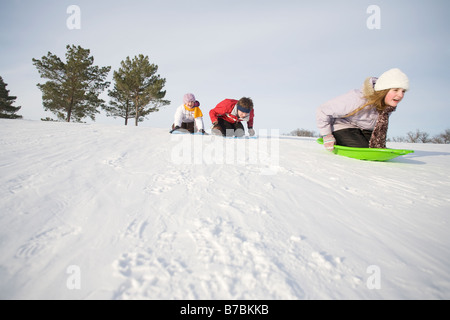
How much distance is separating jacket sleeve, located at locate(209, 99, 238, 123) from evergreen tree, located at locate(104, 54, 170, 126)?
41.5 feet

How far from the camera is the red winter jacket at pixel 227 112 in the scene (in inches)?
176

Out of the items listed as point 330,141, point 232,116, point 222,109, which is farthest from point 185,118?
point 330,141

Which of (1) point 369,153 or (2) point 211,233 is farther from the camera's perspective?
(1) point 369,153

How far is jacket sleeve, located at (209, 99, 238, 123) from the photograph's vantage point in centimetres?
448

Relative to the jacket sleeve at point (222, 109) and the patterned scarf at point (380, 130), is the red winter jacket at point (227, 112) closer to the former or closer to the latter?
the jacket sleeve at point (222, 109)

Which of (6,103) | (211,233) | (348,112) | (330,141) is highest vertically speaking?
(6,103)

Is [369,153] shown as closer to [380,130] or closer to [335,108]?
[380,130]

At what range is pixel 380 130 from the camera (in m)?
2.63

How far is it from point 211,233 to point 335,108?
2425mm

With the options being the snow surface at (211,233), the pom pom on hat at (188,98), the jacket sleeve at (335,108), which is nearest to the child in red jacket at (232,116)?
the pom pom on hat at (188,98)

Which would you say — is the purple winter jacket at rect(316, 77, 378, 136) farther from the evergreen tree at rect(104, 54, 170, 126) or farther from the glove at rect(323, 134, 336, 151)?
the evergreen tree at rect(104, 54, 170, 126)

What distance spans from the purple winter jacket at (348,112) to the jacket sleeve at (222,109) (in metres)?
2.13

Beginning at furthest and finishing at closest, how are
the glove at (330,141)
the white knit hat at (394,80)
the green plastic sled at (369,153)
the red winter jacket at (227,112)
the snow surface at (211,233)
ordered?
the red winter jacket at (227,112), the glove at (330,141), the green plastic sled at (369,153), the white knit hat at (394,80), the snow surface at (211,233)

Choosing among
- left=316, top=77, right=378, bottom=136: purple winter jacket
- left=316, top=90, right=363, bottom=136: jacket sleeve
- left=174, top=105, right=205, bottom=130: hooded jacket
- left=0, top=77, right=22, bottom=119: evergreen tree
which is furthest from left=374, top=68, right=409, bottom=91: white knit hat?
left=0, top=77, right=22, bottom=119: evergreen tree
